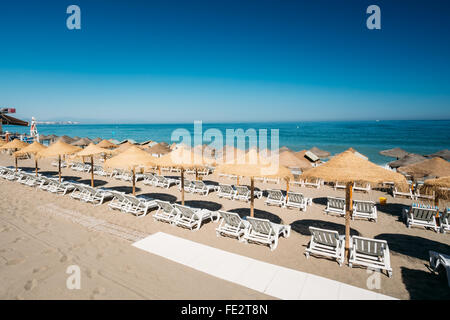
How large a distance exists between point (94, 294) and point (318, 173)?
4530mm

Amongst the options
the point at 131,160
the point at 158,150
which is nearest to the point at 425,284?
the point at 131,160

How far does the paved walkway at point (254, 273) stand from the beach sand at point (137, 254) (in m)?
0.20

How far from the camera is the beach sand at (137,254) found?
3984mm

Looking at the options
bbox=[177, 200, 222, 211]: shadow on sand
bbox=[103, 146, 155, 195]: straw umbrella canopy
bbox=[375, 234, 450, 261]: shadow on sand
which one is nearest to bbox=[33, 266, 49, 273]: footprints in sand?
bbox=[103, 146, 155, 195]: straw umbrella canopy

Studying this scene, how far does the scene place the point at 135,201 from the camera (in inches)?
304

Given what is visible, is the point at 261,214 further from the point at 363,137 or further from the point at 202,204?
the point at 363,137

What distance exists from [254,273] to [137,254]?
242cm

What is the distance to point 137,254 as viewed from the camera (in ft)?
16.8

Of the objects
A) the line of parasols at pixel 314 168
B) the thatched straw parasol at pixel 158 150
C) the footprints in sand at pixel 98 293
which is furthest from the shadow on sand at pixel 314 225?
the thatched straw parasol at pixel 158 150

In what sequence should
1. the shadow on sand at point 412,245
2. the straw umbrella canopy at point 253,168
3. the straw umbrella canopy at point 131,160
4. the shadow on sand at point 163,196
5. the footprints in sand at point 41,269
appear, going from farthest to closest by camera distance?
the shadow on sand at point 163,196
the straw umbrella canopy at point 131,160
the straw umbrella canopy at point 253,168
the shadow on sand at point 412,245
the footprints in sand at point 41,269

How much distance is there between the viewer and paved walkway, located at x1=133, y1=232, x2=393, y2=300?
388cm

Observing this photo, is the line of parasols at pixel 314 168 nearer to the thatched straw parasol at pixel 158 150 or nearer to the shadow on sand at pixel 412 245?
the shadow on sand at pixel 412 245

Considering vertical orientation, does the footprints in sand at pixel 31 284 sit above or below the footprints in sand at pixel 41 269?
below
